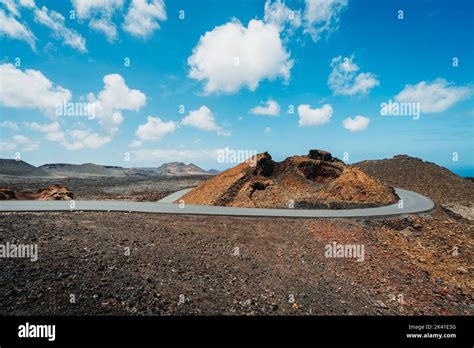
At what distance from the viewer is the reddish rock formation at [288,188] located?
2361cm

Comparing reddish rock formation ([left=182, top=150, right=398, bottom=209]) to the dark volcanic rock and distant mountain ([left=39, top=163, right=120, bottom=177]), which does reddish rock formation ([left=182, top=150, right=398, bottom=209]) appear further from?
distant mountain ([left=39, top=163, right=120, bottom=177])

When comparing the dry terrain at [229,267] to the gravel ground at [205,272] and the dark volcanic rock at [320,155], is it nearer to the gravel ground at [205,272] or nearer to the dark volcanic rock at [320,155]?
the gravel ground at [205,272]

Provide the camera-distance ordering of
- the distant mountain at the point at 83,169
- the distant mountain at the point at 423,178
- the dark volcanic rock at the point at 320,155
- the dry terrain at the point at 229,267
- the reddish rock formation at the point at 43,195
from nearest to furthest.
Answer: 1. the dry terrain at the point at 229,267
2. the reddish rock formation at the point at 43,195
3. the dark volcanic rock at the point at 320,155
4. the distant mountain at the point at 423,178
5. the distant mountain at the point at 83,169

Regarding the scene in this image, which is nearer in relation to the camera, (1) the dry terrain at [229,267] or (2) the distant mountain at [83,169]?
(1) the dry terrain at [229,267]

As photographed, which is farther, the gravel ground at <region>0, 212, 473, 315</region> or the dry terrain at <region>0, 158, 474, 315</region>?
the dry terrain at <region>0, 158, 474, 315</region>

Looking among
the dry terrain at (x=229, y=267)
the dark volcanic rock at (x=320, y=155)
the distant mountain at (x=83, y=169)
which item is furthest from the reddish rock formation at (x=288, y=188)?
the distant mountain at (x=83, y=169)

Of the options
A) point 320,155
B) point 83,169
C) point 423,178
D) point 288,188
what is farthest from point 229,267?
point 83,169

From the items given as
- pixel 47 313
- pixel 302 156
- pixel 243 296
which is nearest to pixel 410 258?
pixel 243 296

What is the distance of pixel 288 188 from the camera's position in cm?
2659

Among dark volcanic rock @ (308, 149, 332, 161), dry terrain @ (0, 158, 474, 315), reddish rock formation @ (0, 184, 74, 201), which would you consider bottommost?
dry terrain @ (0, 158, 474, 315)

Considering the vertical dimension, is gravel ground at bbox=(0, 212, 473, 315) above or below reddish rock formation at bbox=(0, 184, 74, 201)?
below

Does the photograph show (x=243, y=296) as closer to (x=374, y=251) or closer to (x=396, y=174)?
(x=374, y=251)

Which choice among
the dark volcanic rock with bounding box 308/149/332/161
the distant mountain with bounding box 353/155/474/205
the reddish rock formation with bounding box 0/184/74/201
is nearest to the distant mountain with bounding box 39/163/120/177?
the reddish rock formation with bounding box 0/184/74/201

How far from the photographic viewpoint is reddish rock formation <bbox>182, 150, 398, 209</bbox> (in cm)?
2361
